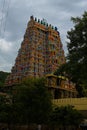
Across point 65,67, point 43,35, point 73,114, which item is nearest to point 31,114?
point 73,114

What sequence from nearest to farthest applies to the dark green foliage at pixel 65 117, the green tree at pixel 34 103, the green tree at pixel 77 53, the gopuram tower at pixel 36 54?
the green tree at pixel 77 53
the dark green foliage at pixel 65 117
the green tree at pixel 34 103
the gopuram tower at pixel 36 54

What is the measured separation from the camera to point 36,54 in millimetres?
85000

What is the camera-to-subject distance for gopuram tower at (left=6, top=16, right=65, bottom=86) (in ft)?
272

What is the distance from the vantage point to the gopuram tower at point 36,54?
272 ft

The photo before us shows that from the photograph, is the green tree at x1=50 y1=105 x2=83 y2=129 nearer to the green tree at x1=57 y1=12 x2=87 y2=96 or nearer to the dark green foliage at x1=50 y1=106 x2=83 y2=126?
the dark green foliage at x1=50 y1=106 x2=83 y2=126

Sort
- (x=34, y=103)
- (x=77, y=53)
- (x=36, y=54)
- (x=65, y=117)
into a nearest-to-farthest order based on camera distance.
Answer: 1. (x=77, y=53)
2. (x=65, y=117)
3. (x=34, y=103)
4. (x=36, y=54)

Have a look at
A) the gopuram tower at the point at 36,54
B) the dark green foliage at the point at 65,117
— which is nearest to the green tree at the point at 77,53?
the dark green foliage at the point at 65,117

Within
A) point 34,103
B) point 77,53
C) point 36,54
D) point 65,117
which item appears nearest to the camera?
point 77,53

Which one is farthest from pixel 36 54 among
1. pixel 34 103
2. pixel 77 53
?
pixel 77 53

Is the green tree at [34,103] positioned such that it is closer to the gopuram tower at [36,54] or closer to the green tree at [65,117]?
the green tree at [65,117]

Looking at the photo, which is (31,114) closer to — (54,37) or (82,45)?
(82,45)

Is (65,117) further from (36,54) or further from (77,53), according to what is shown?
(36,54)

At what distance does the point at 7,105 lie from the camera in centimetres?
4478

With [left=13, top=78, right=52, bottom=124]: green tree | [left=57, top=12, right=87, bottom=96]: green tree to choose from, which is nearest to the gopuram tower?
[left=13, top=78, right=52, bottom=124]: green tree
